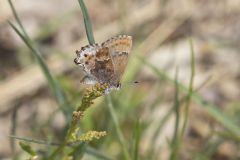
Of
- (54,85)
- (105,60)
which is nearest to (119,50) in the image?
(105,60)

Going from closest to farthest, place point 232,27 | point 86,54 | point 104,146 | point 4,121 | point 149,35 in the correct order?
point 86,54
point 104,146
point 4,121
point 149,35
point 232,27

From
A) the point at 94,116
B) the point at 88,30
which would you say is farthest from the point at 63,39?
the point at 88,30

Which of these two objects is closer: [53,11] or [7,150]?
[7,150]

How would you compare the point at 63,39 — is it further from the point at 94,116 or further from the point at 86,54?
the point at 86,54

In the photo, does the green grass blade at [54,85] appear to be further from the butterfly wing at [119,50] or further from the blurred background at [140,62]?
the blurred background at [140,62]

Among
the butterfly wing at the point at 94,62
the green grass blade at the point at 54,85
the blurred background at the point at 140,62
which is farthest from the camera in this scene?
the blurred background at the point at 140,62

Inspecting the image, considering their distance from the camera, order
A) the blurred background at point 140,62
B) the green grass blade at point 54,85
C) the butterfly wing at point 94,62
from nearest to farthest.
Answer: the butterfly wing at point 94,62, the green grass blade at point 54,85, the blurred background at point 140,62

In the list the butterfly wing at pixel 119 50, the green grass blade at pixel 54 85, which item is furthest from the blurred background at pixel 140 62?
the butterfly wing at pixel 119 50

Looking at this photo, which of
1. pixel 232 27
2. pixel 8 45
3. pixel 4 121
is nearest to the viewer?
pixel 4 121

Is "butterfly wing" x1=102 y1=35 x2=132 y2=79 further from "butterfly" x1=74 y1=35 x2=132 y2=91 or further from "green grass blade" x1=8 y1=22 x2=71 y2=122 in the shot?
"green grass blade" x1=8 y1=22 x2=71 y2=122
